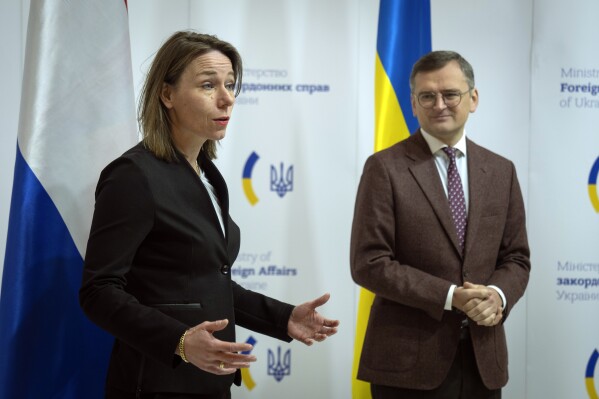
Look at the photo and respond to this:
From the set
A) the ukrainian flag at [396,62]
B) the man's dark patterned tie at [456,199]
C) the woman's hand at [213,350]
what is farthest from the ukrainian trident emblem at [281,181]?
the woman's hand at [213,350]

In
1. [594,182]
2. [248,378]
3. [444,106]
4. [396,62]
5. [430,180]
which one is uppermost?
[396,62]

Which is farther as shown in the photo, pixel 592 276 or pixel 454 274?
pixel 592 276

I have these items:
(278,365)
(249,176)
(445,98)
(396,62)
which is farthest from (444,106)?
(278,365)

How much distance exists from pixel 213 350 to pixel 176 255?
0.29 m

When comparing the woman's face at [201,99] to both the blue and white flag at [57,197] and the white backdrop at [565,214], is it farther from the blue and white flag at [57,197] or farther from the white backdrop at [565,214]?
the white backdrop at [565,214]

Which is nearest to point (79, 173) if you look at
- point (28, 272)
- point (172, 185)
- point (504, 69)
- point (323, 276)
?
point (28, 272)

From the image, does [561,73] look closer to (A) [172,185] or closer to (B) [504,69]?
(B) [504,69]

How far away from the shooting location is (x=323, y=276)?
388 cm

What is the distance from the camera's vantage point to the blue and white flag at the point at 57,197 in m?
1.91

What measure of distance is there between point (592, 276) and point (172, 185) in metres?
3.05

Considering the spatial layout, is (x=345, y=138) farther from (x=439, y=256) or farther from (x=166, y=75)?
(x=166, y=75)

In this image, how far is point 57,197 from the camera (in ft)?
6.42

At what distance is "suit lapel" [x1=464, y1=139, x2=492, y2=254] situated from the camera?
2.38 meters

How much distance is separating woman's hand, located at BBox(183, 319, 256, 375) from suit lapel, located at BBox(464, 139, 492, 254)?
4.01 ft
